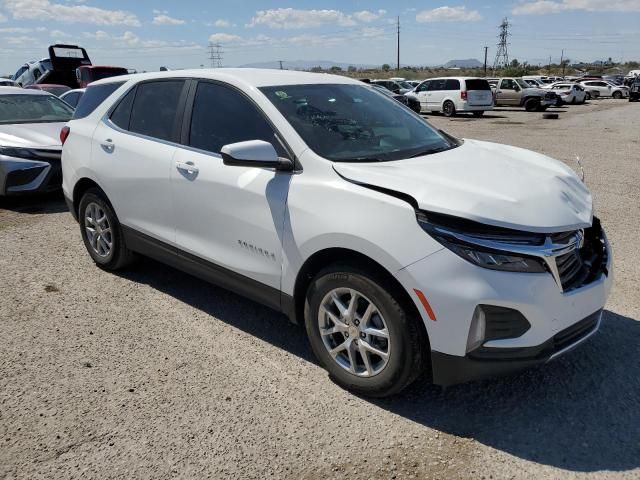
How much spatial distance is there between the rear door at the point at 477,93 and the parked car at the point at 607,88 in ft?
65.6

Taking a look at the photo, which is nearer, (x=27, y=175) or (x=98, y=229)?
(x=98, y=229)

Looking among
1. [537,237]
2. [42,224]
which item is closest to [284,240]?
[537,237]

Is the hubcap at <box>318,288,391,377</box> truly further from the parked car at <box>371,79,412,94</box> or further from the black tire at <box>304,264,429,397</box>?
the parked car at <box>371,79,412,94</box>

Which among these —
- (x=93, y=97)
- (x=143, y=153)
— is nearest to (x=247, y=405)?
(x=143, y=153)

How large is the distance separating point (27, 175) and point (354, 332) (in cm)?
623

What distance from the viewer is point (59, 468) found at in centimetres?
258

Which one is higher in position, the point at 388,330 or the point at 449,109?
the point at 388,330

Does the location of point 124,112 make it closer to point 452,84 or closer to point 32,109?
point 32,109

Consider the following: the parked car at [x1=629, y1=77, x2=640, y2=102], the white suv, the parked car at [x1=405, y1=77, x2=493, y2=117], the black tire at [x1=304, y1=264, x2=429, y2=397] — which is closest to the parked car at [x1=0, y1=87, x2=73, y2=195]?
the white suv

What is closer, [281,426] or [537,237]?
[537,237]

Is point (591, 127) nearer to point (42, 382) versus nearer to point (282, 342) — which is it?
point (282, 342)

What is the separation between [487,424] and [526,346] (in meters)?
0.53

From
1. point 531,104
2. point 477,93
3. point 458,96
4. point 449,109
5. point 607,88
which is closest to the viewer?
point 477,93

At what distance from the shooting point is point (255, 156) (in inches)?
121
